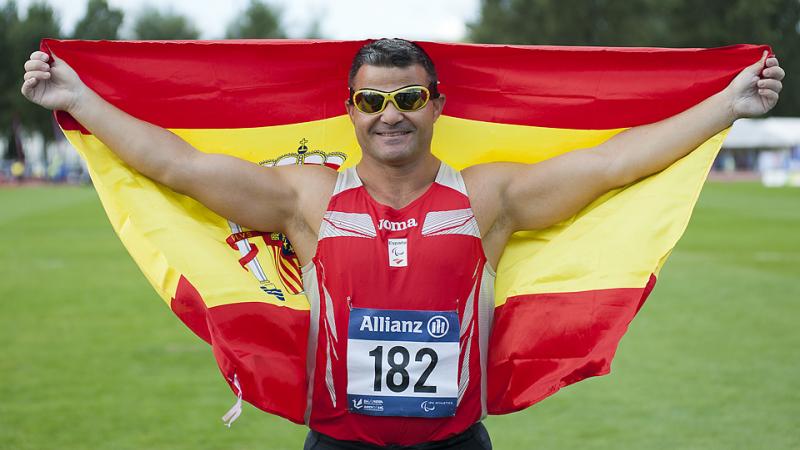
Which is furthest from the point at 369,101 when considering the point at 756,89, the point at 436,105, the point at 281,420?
the point at 281,420

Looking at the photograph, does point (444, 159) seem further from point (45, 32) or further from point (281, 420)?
point (45, 32)

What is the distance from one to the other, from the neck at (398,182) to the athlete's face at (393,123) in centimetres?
6

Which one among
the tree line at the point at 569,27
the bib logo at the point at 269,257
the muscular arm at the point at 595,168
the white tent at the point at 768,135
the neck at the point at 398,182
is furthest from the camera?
the white tent at the point at 768,135

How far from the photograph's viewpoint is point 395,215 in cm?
407

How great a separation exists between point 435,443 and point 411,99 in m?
1.36

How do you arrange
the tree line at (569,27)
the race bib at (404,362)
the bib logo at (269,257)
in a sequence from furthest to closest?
the tree line at (569,27) < the bib logo at (269,257) < the race bib at (404,362)

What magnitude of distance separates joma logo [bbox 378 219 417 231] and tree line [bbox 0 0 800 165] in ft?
202

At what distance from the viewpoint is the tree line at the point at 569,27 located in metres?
63.5

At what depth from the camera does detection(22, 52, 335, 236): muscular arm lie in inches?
164

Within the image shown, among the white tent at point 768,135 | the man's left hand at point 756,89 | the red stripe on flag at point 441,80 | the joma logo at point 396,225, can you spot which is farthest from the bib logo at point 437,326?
the white tent at point 768,135

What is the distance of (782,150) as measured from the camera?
7288cm

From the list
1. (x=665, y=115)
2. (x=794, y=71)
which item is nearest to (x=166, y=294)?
(x=665, y=115)

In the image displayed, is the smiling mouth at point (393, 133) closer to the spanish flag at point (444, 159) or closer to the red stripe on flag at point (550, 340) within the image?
the spanish flag at point (444, 159)

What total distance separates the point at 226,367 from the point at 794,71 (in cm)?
6614
